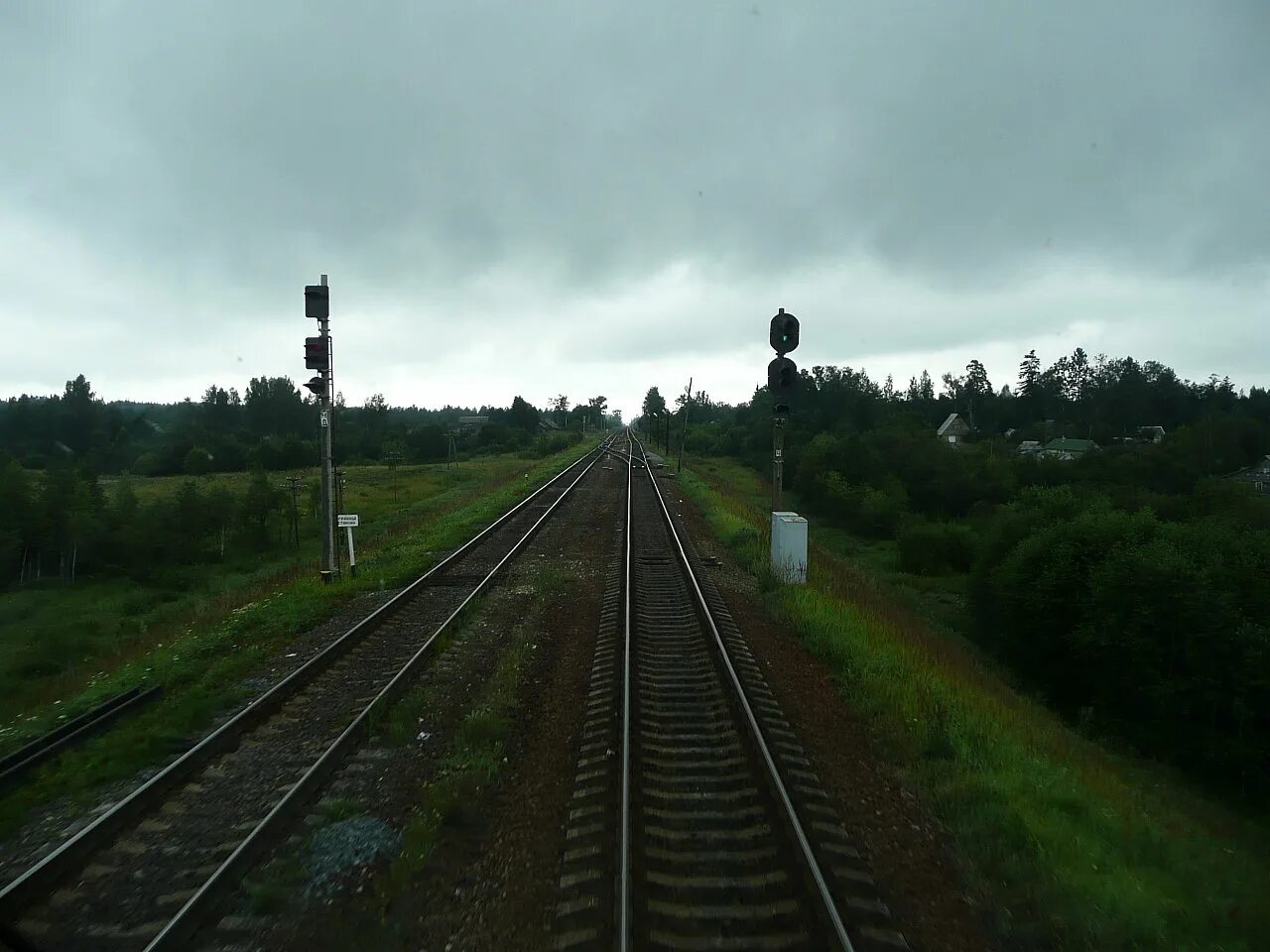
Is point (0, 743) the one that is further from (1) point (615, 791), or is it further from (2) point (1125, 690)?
(2) point (1125, 690)

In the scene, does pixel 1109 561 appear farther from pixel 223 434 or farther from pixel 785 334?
pixel 223 434

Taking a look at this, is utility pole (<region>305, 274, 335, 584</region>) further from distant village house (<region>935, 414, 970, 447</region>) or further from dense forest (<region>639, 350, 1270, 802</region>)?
distant village house (<region>935, 414, 970, 447</region>)

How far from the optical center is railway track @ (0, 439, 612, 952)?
428 cm

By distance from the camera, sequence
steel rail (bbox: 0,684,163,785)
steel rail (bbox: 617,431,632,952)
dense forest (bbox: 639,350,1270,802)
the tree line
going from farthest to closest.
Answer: the tree line < dense forest (bbox: 639,350,1270,802) < steel rail (bbox: 0,684,163,785) < steel rail (bbox: 617,431,632,952)

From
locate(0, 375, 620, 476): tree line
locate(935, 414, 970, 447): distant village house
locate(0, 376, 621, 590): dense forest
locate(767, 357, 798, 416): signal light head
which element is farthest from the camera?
locate(935, 414, 970, 447): distant village house

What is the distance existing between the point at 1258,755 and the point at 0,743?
A: 17173 millimetres

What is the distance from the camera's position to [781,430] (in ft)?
47.6

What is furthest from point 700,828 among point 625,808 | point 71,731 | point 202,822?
point 71,731

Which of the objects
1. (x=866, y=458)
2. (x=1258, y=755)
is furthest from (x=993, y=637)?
(x=866, y=458)

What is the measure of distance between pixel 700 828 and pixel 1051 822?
Result: 2.74 m

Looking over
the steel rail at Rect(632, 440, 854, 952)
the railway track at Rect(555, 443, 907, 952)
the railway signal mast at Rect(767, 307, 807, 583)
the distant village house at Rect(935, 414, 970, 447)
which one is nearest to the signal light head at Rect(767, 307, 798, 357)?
the railway signal mast at Rect(767, 307, 807, 583)

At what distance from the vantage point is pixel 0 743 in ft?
23.6

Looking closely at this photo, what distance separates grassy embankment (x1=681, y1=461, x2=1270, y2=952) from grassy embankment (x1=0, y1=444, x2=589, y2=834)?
6.93 metres

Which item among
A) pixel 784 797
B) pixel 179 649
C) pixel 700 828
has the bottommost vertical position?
pixel 179 649
